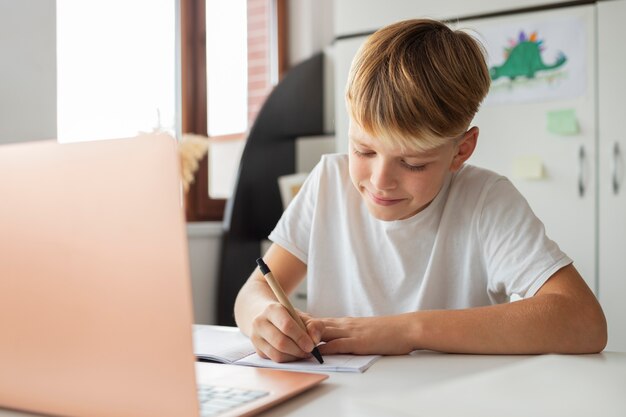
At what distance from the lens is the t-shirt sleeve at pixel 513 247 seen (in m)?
1.04

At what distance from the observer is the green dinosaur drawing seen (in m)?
2.20

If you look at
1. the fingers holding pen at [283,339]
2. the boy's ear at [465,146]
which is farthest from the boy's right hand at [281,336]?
the boy's ear at [465,146]

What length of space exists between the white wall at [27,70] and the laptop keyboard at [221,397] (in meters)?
0.74

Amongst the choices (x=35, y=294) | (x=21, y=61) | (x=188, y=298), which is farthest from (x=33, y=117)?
(x=188, y=298)

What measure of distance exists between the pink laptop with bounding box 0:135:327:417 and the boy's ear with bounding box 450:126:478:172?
667 mm

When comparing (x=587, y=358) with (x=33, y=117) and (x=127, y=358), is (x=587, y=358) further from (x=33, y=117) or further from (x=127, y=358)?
(x=33, y=117)

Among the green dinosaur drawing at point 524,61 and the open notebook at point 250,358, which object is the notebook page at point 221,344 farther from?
the green dinosaur drawing at point 524,61

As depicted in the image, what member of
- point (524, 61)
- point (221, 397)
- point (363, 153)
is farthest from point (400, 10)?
point (221, 397)

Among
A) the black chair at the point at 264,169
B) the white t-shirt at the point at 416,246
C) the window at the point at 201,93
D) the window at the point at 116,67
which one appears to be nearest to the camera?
the white t-shirt at the point at 416,246

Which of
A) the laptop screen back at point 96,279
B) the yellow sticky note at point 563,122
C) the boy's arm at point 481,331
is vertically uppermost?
the yellow sticky note at point 563,122

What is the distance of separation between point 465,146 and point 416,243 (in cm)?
23

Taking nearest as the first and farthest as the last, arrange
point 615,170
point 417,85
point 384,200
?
point 417,85, point 384,200, point 615,170

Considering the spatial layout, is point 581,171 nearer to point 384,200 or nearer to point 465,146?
point 465,146

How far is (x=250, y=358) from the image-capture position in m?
0.89
